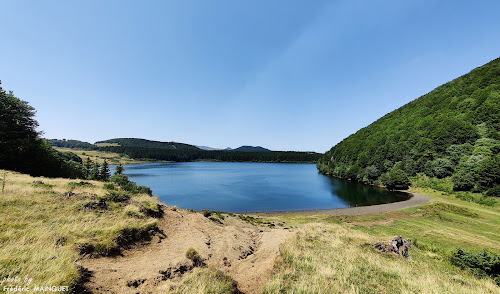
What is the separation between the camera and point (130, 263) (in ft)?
28.1

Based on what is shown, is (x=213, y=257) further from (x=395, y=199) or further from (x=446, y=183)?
(x=446, y=183)

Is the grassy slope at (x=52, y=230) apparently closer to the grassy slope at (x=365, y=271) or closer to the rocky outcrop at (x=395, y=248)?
the grassy slope at (x=365, y=271)

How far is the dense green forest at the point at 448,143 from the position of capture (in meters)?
54.6

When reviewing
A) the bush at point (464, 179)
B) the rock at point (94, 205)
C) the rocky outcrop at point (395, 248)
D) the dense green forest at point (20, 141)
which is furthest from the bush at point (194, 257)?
the bush at point (464, 179)

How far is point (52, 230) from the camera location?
339 inches

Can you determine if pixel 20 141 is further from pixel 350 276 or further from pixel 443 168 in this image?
pixel 443 168

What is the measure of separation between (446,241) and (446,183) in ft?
179

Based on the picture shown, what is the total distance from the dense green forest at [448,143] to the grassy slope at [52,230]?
71934 millimetres

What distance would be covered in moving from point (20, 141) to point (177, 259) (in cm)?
4147

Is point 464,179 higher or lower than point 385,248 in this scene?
higher

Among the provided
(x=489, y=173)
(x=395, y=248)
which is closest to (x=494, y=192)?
(x=489, y=173)

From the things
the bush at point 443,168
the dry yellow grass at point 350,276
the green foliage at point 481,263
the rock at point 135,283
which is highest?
the bush at point 443,168

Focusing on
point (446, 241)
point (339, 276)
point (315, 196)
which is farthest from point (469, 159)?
point (339, 276)

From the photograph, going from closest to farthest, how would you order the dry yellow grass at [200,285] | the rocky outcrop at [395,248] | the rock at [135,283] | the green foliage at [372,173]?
the dry yellow grass at [200,285] → the rock at [135,283] → the rocky outcrop at [395,248] → the green foliage at [372,173]
